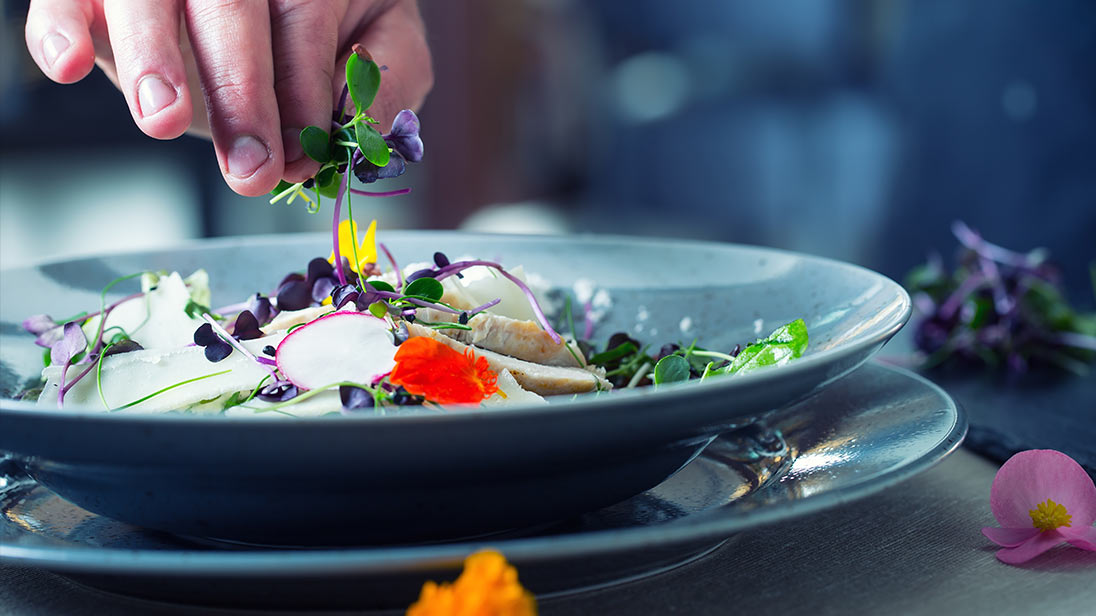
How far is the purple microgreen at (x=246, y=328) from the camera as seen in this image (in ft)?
2.88

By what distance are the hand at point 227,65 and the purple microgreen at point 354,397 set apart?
0.75ft

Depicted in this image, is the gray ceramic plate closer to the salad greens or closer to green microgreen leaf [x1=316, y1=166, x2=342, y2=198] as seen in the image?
green microgreen leaf [x1=316, y1=166, x2=342, y2=198]

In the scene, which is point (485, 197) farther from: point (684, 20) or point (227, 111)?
point (227, 111)

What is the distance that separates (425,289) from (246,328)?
16 centimetres

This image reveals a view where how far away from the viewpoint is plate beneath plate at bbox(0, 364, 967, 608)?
1.74 ft

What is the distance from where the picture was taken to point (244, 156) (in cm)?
79

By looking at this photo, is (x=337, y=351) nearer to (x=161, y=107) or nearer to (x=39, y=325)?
(x=161, y=107)

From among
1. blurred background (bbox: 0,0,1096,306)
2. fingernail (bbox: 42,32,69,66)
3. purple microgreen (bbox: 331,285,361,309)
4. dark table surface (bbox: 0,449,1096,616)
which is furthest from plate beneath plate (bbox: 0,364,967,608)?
blurred background (bbox: 0,0,1096,306)

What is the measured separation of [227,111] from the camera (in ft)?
2.60

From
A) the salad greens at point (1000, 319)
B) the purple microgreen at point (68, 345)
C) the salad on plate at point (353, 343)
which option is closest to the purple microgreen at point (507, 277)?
the salad on plate at point (353, 343)

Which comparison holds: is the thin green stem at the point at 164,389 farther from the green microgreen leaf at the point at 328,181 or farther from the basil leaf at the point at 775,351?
the basil leaf at the point at 775,351

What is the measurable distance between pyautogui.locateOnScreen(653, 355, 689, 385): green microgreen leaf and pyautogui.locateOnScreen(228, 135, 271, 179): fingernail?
35 cm

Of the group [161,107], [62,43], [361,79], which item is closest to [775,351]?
[361,79]

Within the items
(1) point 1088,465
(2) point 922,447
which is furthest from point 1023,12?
(2) point 922,447
